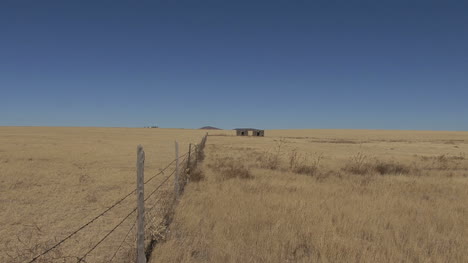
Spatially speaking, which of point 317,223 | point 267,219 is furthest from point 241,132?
point 317,223

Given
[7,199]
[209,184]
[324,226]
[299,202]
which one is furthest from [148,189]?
[324,226]

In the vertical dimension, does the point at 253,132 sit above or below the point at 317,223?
above

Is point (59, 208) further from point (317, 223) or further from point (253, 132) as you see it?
point (253, 132)

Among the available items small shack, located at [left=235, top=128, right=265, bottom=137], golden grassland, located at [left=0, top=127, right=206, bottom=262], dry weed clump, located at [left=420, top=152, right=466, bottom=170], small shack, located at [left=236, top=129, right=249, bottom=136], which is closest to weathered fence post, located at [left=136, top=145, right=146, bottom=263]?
golden grassland, located at [left=0, top=127, right=206, bottom=262]

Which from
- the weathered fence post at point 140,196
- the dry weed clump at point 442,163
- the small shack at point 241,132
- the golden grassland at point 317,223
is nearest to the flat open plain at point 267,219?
the golden grassland at point 317,223

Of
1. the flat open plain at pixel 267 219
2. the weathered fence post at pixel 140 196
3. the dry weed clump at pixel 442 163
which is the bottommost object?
the flat open plain at pixel 267 219

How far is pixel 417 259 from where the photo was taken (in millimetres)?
4691

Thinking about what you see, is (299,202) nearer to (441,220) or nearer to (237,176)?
(441,220)

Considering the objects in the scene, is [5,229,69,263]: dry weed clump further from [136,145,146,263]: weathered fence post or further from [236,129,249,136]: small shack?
[236,129,249,136]: small shack

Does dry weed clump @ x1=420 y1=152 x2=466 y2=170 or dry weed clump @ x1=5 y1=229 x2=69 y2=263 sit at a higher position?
dry weed clump @ x1=420 y1=152 x2=466 y2=170

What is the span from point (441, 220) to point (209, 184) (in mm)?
6266

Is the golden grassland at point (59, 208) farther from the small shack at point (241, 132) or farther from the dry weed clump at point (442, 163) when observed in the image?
the small shack at point (241, 132)

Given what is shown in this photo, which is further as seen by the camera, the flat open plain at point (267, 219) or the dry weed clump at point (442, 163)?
the dry weed clump at point (442, 163)

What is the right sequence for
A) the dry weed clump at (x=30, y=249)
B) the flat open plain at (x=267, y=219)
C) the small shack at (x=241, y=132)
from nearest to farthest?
the dry weed clump at (x=30, y=249)
the flat open plain at (x=267, y=219)
the small shack at (x=241, y=132)
